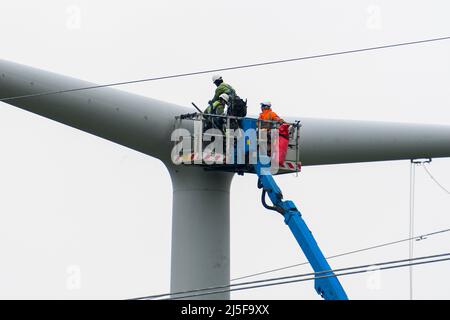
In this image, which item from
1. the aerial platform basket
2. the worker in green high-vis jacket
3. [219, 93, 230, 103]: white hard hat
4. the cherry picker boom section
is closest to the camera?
the cherry picker boom section

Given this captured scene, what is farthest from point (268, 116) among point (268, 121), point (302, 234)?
point (302, 234)

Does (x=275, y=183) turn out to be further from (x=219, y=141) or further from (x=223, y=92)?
(x=223, y=92)

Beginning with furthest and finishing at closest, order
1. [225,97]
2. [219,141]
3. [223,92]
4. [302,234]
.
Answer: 1. [223,92]
2. [225,97]
3. [219,141]
4. [302,234]

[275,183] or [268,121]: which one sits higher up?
[268,121]

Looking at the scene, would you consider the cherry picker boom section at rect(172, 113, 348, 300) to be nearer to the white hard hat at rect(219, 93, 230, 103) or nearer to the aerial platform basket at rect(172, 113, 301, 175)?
the aerial platform basket at rect(172, 113, 301, 175)

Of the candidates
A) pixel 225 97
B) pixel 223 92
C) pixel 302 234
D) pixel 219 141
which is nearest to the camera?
pixel 302 234

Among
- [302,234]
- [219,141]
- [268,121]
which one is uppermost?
[268,121]

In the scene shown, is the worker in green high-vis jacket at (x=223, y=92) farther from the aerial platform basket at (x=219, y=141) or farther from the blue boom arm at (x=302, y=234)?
the blue boom arm at (x=302, y=234)

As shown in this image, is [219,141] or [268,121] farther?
[268,121]

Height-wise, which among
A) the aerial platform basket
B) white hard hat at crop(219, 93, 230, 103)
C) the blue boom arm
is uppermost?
white hard hat at crop(219, 93, 230, 103)

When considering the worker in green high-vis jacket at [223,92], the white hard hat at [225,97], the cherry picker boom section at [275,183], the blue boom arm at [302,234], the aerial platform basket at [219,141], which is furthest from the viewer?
the worker in green high-vis jacket at [223,92]

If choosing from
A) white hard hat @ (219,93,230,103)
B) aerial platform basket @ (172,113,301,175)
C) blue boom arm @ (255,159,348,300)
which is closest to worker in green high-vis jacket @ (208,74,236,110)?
white hard hat @ (219,93,230,103)

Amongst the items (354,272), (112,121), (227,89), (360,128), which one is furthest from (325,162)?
(354,272)

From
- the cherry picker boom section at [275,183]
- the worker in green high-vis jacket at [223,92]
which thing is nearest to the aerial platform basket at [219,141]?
the cherry picker boom section at [275,183]
